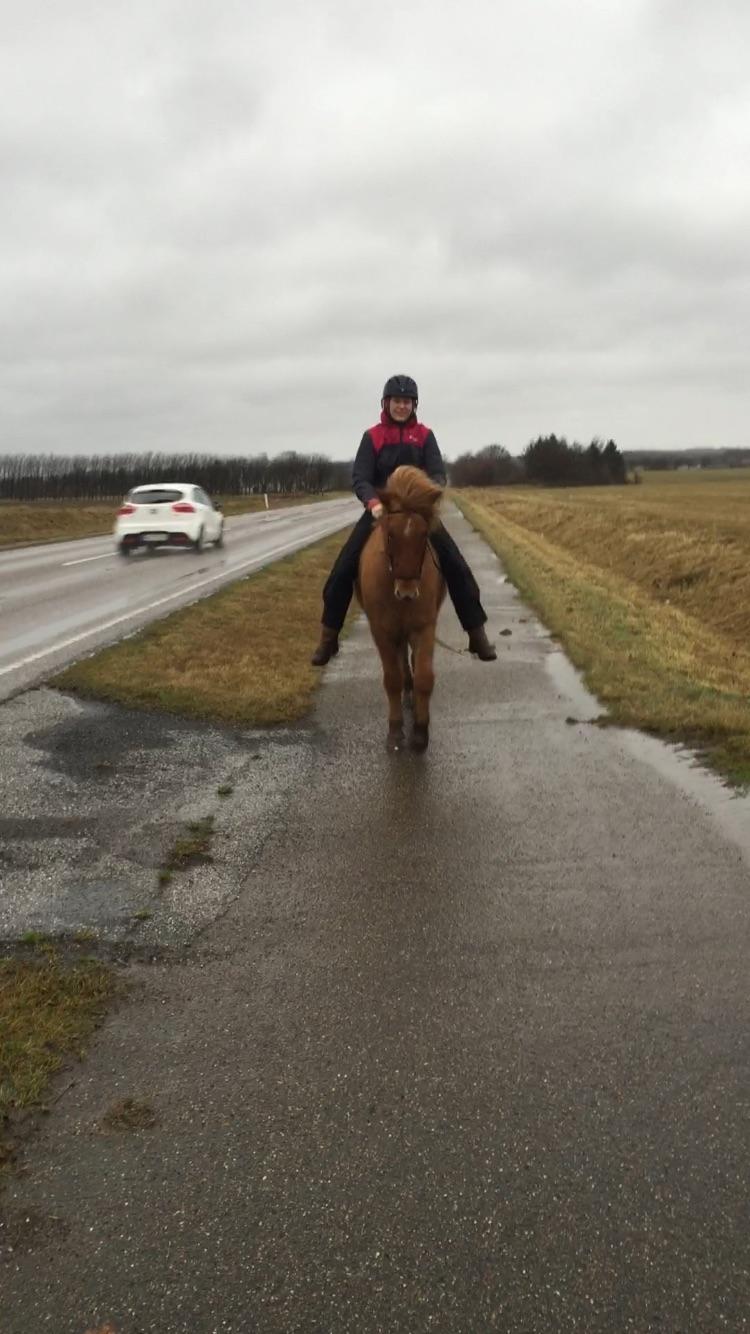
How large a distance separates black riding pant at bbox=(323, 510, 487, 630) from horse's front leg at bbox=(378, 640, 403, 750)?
697 millimetres

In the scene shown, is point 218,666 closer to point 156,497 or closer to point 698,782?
point 698,782

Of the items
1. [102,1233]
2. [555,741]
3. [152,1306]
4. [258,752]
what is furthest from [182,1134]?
[555,741]

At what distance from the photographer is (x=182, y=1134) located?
2.70 m

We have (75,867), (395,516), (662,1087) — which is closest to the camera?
(662,1087)

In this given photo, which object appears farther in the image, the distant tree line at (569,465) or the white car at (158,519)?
the distant tree line at (569,465)

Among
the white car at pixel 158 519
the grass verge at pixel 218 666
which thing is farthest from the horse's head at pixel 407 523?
the white car at pixel 158 519

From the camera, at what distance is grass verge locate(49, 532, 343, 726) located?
841 centimetres

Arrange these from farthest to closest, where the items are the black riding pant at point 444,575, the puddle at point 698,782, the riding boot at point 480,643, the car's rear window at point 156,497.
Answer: the car's rear window at point 156,497, the riding boot at point 480,643, the black riding pant at point 444,575, the puddle at point 698,782

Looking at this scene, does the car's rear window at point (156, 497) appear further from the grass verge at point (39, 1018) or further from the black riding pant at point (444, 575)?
the grass verge at point (39, 1018)

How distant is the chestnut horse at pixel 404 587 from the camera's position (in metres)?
6.54

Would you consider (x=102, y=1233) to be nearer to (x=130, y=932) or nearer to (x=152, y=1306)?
(x=152, y=1306)

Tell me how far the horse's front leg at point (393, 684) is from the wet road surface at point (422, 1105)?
2.00 meters

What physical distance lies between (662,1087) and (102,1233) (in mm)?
1707

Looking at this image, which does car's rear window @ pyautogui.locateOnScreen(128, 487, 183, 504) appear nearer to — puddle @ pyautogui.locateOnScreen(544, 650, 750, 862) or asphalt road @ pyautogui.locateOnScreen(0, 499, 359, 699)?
asphalt road @ pyautogui.locateOnScreen(0, 499, 359, 699)
